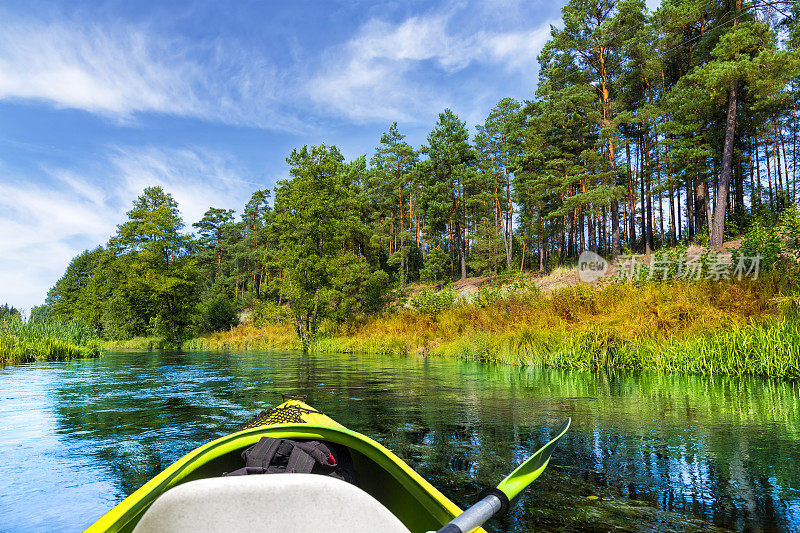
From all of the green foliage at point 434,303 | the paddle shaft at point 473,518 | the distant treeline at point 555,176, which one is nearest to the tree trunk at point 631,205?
the distant treeline at point 555,176

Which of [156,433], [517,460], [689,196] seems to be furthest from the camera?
[689,196]

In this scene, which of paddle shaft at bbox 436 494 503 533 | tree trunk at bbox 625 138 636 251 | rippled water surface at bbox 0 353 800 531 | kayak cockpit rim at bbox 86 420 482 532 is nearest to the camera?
paddle shaft at bbox 436 494 503 533

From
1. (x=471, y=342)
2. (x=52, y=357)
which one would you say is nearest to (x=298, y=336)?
(x=52, y=357)

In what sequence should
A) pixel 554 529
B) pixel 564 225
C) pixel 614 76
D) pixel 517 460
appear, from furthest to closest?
pixel 564 225, pixel 614 76, pixel 517 460, pixel 554 529

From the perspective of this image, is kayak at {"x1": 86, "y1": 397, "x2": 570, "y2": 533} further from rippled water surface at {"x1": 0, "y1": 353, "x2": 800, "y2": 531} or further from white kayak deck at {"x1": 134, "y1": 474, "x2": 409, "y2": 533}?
rippled water surface at {"x1": 0, "y1": 353, "x2": 800, "y2": 531}

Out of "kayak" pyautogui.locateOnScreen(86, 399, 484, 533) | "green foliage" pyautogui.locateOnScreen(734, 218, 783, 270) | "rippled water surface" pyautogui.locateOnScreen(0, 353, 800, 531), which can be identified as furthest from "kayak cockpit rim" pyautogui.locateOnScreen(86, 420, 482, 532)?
"green foliage" pyautogui.locateOnScreen(734, 218, 783, 270)

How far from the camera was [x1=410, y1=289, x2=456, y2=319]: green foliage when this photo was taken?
1797cm

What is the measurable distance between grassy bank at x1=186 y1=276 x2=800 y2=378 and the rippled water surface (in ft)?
1.92

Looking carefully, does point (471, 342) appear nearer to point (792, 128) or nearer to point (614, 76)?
point (614, 76)

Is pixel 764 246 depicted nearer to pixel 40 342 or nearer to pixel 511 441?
pixel 511 441

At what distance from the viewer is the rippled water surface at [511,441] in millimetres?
2359

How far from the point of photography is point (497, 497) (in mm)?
1673

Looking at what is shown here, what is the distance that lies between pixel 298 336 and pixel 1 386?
1517 centimetres

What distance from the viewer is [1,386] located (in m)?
7.75
